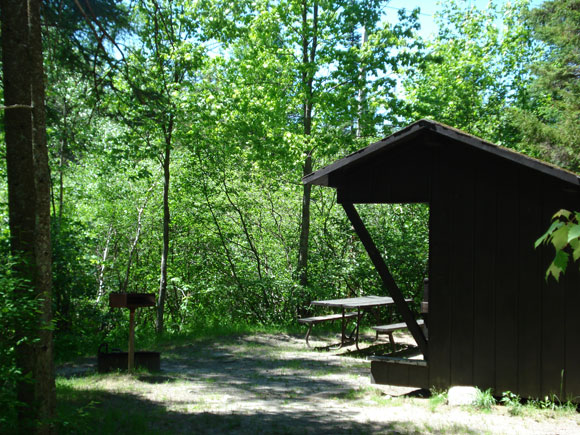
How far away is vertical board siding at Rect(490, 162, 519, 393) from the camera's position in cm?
647

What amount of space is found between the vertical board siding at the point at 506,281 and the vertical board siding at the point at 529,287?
6cm

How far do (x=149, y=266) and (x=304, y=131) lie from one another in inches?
224

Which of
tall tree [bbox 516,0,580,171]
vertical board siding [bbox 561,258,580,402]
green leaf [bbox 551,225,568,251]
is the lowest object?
vertical board siding [bbox 561,258,580,402]

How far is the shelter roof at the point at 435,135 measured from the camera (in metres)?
6.05

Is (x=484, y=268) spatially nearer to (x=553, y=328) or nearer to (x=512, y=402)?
(x=553, y=328)

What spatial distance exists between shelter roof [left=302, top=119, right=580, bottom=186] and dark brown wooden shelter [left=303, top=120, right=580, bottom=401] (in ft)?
0.04

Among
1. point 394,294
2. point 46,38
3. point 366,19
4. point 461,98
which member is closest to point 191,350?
point 394,294

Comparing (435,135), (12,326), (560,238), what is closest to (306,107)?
(435,135)

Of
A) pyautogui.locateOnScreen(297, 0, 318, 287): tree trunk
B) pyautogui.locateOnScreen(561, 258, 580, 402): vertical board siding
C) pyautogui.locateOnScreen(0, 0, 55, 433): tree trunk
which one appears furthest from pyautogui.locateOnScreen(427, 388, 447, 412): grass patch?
pyautogui.locateOnScreen(297, 0, 318, 287): tree trunk

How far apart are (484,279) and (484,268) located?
0.42 feet

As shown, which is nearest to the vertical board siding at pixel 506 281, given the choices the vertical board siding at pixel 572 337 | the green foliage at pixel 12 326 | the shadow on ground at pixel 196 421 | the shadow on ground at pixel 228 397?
the vertical board siding at pixel 572 337

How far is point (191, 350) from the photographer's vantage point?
418 inches

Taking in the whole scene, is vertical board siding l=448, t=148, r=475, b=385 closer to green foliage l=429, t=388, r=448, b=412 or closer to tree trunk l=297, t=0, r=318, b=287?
green foliage l=429, t=388, r=448, b=412

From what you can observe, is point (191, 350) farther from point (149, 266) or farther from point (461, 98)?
point (461, 98)
